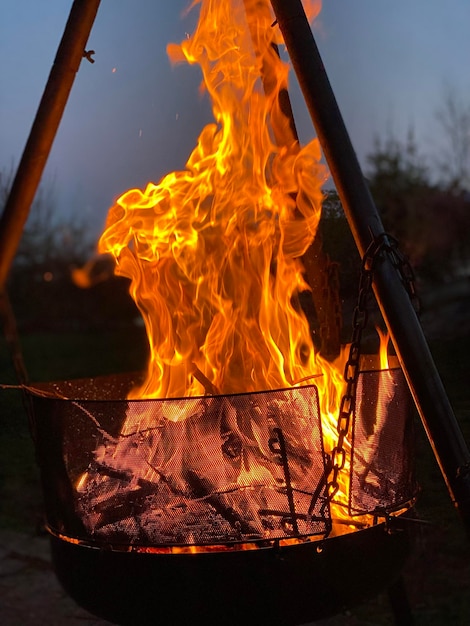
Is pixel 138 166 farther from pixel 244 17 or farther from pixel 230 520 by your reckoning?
pixel 230 520

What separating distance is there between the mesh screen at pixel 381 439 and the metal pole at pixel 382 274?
366mm

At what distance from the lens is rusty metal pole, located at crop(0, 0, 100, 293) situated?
7.76ft

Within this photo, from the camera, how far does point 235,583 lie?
1864 mm

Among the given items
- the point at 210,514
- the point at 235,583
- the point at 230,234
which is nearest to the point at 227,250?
the point at 230,234

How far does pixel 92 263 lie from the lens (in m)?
10.5

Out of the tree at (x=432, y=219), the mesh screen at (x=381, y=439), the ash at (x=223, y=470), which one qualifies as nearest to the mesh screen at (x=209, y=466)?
the ash at (x=223, y=470)

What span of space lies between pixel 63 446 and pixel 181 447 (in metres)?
0.39

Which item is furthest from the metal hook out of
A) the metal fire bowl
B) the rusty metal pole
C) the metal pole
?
the metal fire bowl

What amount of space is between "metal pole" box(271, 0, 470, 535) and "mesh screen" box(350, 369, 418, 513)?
37 cm

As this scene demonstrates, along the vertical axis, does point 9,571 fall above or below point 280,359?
below

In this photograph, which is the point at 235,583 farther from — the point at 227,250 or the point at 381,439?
the point at 227,250

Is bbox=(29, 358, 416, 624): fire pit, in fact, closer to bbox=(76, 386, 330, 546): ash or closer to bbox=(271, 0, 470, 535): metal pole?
bbox=(76, 386, 330, 546): ash

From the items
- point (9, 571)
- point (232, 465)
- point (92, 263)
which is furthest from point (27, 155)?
point (92, 263)

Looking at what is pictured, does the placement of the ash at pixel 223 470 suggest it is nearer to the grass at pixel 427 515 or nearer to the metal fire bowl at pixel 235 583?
the metal fire bowl at pixel 235 583
